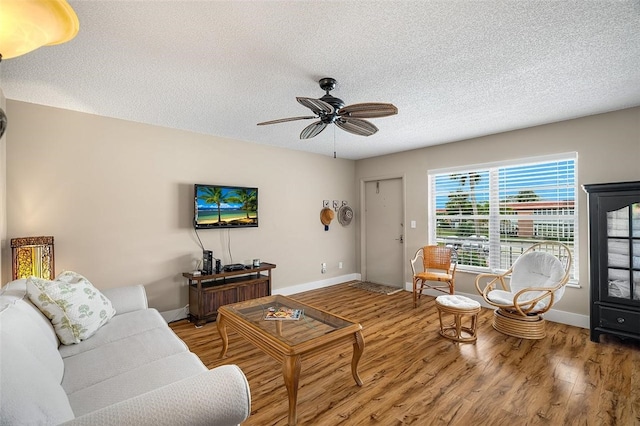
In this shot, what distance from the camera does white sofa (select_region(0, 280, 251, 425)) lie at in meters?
1.00

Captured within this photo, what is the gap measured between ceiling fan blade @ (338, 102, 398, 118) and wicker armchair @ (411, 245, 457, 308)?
2745 mm

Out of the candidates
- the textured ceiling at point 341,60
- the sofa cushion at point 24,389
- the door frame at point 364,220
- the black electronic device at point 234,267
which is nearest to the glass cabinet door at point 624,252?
the textured ceiling at point 341,60

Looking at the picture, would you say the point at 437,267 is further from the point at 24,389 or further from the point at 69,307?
the point at 24,389

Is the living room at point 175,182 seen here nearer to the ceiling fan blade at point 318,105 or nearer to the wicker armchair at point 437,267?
the wicker armchair at point 437,267

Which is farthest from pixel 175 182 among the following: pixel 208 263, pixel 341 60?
pixel 341 60

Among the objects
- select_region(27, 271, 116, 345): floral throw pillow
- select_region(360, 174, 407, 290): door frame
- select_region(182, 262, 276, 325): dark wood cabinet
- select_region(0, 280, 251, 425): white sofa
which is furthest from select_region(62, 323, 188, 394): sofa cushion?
select_region(360, 174, 407, 290): door frame

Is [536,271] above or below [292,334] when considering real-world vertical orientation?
above

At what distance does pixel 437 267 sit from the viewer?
4566mm

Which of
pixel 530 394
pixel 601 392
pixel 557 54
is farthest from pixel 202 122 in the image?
pixel 601 392

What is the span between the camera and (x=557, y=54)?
2.11 metres

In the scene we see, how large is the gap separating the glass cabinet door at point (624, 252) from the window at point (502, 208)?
0.62 m

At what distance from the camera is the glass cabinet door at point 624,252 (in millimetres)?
2850

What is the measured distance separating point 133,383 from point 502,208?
14.9 ft

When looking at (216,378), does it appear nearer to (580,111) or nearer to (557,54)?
(557,54)
